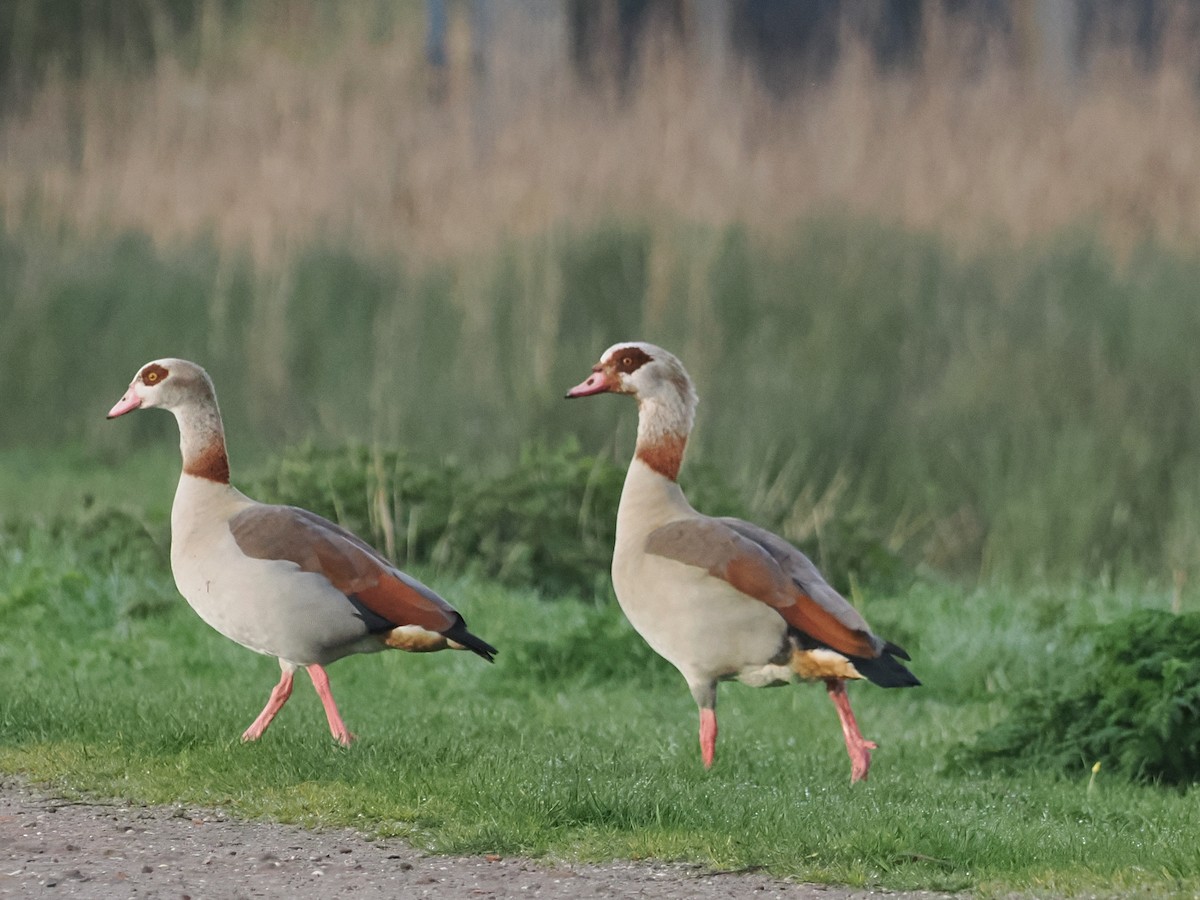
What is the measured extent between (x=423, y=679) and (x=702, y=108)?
7.09m

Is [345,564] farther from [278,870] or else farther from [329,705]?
[278,870]

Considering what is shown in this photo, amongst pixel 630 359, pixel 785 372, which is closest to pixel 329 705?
pixel 630 359

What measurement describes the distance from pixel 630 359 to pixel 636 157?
8.58m

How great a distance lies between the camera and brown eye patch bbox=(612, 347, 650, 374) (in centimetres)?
737

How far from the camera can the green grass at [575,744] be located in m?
6.41

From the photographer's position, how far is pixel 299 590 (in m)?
6.95

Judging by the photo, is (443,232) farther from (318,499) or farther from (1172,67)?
(1172,67)

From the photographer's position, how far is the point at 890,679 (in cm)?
677

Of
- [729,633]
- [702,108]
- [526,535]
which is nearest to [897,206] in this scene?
[702,108]

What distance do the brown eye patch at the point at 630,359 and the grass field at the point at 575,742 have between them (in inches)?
53.0

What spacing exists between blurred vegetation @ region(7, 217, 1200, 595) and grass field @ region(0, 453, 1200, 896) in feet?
3.66

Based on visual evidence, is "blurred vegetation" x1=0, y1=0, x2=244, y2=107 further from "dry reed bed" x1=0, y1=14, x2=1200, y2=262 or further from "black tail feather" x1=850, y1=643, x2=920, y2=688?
"black tail feather" x1=850, y1=643, x2=920, y2=688

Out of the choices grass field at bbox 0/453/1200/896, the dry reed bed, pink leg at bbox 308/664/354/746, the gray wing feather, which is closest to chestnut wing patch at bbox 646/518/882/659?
the gray wing feather

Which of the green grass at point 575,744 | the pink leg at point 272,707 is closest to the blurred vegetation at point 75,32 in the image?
the green grass at point 575,744
